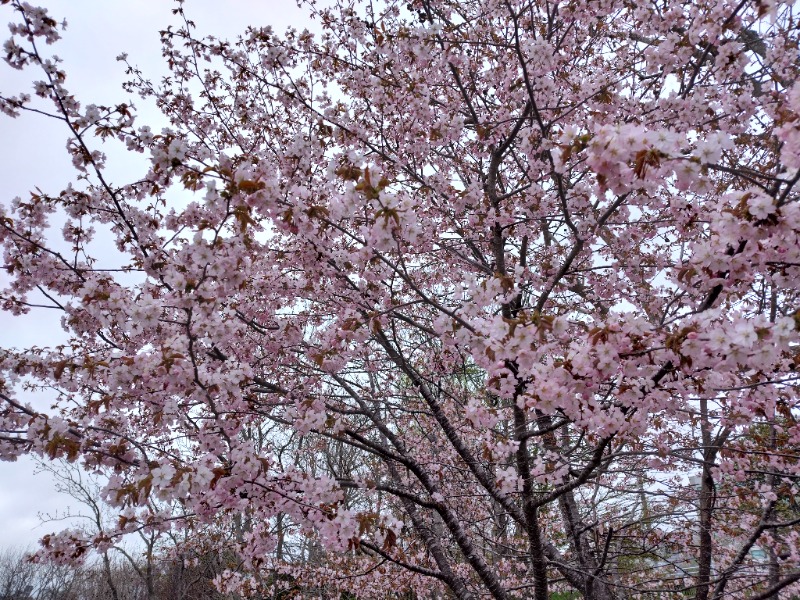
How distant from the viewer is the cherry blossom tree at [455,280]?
2232 mm

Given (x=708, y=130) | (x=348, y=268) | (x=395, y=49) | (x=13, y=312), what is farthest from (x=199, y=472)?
(x=708, y=130)

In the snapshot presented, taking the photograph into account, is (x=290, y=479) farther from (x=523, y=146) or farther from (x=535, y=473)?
(x=523, y=146)

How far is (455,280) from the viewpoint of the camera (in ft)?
19.7

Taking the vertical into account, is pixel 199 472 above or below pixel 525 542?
below

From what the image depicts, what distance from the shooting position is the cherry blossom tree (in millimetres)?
2232

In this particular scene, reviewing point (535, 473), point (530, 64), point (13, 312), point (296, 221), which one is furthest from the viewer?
Answer: point (530, 64)

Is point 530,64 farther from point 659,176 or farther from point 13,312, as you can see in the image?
point 13,312

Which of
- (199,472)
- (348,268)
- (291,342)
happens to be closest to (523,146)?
(348,268)

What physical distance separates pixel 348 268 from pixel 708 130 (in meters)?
3.75

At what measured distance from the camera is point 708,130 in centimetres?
460

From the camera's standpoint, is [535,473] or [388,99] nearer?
[535,473]

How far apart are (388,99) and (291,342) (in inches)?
105

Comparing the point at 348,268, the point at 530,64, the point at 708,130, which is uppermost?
the point at 530,64

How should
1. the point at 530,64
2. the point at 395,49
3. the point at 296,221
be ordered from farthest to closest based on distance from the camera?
the point at 395,49 < the point at 530,64 < the point at 296,221
